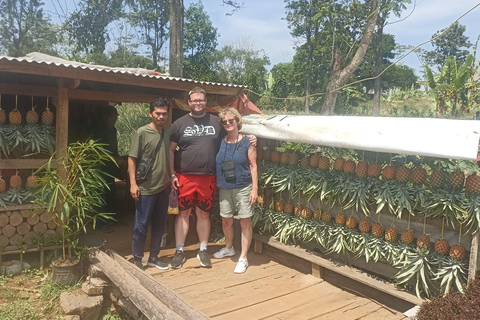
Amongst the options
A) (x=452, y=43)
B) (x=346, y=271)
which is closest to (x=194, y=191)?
(x=346, y=271)

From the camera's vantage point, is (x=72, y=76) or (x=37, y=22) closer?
(x=72, y=76)

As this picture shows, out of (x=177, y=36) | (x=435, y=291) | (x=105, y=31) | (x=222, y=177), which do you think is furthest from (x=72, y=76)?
(x=105, y=31)

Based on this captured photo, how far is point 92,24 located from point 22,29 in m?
6.12

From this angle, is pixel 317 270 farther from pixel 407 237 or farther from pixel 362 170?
pixel 362 170

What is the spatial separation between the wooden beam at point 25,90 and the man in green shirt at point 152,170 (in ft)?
5.19

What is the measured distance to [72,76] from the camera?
4664mm

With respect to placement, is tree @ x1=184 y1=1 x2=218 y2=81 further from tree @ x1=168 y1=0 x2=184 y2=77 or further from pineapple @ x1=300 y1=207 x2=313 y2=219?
pineapple @ x1=300 y1=207 x2=313 y2=219

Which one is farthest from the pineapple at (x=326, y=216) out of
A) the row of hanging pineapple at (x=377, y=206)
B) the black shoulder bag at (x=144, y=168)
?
the black shoulder bag at (x=144, y=168)

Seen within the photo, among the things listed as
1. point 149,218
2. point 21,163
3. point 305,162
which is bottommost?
point 149,218

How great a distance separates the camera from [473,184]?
3357mm

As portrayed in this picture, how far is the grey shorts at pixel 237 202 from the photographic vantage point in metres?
4.55

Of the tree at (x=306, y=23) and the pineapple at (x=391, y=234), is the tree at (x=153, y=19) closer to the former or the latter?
the tree at (x=306, y=23)

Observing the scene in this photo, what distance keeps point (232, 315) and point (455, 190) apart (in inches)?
95.5

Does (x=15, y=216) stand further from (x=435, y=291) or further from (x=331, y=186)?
(x=435, y=291)
